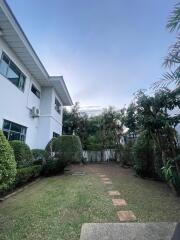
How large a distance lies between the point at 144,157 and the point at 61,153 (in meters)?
4.64

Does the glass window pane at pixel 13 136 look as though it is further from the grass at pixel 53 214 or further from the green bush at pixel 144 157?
the green bush at pixel 144 157

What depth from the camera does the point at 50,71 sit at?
454 inches

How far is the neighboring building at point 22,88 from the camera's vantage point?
23.2ft

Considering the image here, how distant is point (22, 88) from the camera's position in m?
9.16

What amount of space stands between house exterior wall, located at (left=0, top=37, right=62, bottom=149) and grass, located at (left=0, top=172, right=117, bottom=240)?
3.96 m

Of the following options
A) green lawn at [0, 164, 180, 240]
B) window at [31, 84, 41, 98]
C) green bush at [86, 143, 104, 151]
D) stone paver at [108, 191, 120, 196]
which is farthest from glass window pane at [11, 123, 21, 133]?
green bush at [86, 143, 104, 151]

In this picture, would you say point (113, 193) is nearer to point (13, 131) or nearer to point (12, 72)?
point (13, 131)

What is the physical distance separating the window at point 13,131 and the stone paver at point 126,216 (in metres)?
6.03

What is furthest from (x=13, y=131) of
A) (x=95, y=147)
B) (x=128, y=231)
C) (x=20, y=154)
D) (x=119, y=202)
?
(x=95, y=147)

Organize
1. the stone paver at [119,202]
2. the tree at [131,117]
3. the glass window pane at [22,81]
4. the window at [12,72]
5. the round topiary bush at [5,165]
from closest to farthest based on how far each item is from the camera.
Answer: the round topiary bush at [5,165], the stone paver at [119,202], the tree at [131,117], the window at [12,72], the glass window pane at [22,81]

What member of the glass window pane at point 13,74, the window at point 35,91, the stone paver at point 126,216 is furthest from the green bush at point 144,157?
the window at point 35,91

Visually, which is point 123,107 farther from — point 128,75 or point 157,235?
point 157,235

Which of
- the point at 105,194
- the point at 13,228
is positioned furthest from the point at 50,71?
the point at 13,228

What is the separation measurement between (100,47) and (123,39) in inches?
48.0
